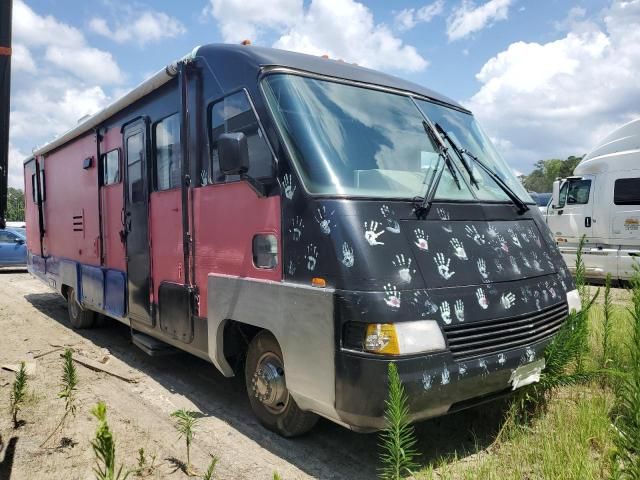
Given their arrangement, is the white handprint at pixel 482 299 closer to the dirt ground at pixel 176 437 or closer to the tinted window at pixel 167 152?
the dirt ground at pixel 176 437

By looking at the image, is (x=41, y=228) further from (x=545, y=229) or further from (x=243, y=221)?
(x=545, y=229)

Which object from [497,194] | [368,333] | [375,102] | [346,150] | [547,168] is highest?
[547,168]

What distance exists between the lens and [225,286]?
13.4 feet

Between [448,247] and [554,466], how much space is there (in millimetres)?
1371

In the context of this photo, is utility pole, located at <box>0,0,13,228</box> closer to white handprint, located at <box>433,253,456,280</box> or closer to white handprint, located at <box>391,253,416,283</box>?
white handprint, located at <box>391,253,416,283</box>

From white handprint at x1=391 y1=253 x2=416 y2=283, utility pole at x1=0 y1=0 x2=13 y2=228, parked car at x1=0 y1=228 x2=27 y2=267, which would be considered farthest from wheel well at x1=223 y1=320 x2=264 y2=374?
parked car at x1=0 y1=228 x2=27 y2=267

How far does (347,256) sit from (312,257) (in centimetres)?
26

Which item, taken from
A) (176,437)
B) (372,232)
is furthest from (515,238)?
(176,437)

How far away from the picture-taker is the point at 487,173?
4.28 meters

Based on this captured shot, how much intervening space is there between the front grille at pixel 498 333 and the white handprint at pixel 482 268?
28 centimetres

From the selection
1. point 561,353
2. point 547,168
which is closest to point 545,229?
point 561,353

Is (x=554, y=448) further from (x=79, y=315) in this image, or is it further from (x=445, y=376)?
(x=79, y=315)

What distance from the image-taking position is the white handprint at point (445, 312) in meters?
3.15

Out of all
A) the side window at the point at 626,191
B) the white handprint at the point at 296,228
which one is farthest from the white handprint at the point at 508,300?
the side window at the point at 626,191
